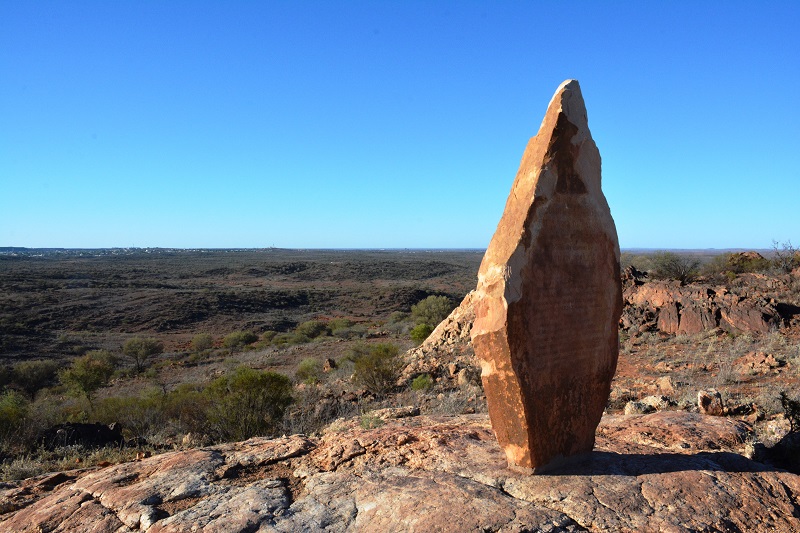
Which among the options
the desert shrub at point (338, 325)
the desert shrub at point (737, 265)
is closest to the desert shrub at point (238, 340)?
the desert shrub at point (338, 325)

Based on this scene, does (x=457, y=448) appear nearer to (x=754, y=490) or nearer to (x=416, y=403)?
A: (x=754, y=490)

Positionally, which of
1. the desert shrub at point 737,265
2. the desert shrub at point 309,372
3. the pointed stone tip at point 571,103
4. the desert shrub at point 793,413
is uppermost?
the pointed stone tip at point 571,103

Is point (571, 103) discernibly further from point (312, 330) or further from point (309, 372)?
point (312, 330)

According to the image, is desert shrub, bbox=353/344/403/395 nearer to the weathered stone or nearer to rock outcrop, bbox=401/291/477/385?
rock outcrop, bbox=401/291/477/385

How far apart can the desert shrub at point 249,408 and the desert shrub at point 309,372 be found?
15.5 feet

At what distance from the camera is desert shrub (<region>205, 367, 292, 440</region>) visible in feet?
27.6

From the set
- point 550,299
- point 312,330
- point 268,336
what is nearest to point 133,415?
point 550,299

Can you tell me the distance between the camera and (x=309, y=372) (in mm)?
15859

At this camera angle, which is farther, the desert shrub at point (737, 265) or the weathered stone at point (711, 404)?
the desert shrub at point (737, 265)

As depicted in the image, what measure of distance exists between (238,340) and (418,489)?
24.6 m

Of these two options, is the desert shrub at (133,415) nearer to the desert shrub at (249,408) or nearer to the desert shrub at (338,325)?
the desert shrub at (249,408)

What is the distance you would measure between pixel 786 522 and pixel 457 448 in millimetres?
2533

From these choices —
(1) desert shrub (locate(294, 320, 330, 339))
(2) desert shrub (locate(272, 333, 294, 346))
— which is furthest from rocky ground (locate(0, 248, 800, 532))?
Answer: (1) desert shrub (locate(294, 320, 330, 339))

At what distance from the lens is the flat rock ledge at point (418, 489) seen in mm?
3594
